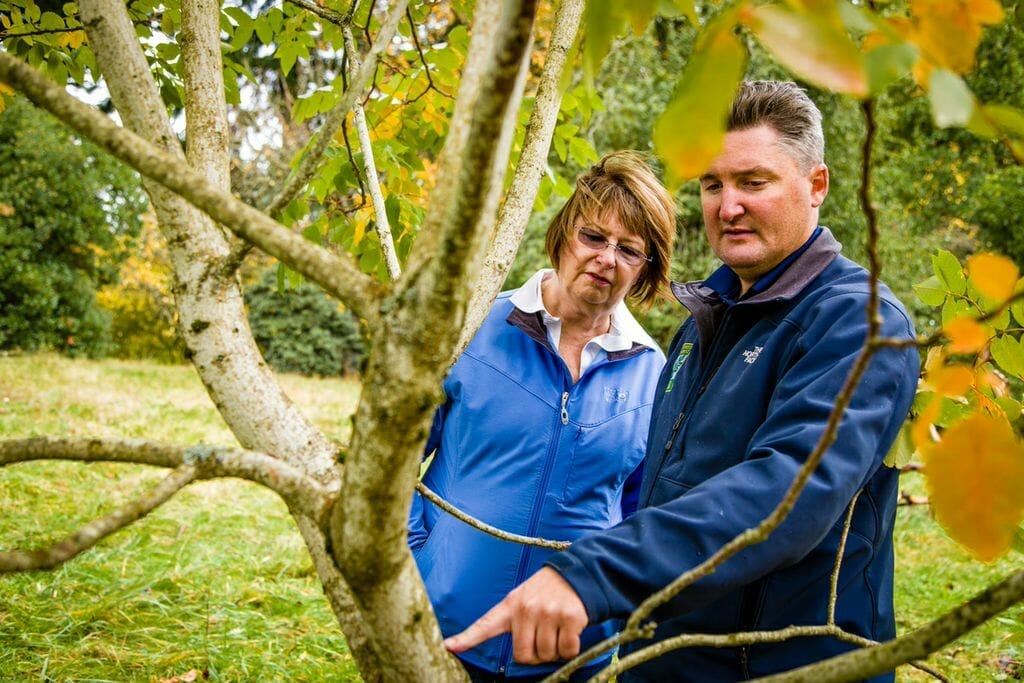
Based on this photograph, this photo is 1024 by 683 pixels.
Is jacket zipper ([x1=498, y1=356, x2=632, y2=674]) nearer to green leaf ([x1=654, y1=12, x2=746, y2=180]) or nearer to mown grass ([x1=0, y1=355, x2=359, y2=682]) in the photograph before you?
mown grass ([x1=0, y1=355, x2=359, y2=682])

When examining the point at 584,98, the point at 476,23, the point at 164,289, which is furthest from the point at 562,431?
the point at 164,289

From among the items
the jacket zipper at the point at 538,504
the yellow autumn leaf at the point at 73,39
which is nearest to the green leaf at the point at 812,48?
the jacket zipper at the point at 538,504

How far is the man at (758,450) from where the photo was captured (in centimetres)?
108

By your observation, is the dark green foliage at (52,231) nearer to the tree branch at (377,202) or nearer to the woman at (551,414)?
the woman at (551,414)

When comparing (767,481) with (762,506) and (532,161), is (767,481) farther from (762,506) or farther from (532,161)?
(532,161)

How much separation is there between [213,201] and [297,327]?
1761 cm

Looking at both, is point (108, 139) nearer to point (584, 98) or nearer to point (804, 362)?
point (804, 362)

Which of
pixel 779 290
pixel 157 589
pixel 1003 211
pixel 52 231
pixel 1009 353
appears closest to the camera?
pixel 1009 353

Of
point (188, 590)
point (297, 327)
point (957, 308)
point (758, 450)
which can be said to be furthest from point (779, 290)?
point (297, 327)

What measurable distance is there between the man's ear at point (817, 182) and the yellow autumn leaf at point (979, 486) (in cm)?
123

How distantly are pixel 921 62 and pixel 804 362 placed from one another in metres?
0.82

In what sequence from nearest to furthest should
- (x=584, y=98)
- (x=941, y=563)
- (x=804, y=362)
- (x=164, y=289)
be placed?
(x=804, y=362), (x=584, y=98), (x=941, y=563), (x=164, y=289)

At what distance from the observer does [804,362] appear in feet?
4.36

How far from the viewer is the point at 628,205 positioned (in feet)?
7.43
